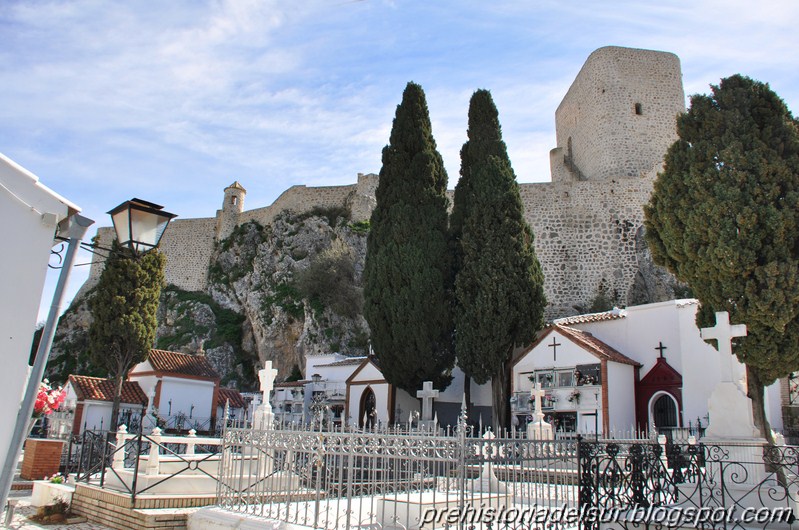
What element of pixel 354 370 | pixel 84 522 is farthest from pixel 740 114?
pixel 354 370

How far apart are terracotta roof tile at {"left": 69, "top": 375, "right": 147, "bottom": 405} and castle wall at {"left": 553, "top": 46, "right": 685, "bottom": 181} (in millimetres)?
28427

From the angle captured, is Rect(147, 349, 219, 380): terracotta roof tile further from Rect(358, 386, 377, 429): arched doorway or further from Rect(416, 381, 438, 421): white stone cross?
Rect(416, 381, 438, 421): white stone cross

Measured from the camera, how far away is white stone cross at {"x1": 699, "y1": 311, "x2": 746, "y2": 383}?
10156 millimetres

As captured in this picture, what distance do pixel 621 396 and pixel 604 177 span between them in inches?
769

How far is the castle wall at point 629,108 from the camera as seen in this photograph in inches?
1480

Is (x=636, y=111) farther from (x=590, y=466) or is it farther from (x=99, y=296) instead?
(x=590, y=466)

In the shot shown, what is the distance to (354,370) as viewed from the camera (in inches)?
1180

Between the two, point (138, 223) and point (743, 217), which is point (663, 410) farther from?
point (138, 223)

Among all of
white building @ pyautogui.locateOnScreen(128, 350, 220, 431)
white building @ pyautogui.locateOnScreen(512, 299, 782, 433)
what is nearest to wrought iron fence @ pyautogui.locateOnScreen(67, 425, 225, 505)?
white building @ pyautogui.locateOnScreen(128, 350, 220, 431)

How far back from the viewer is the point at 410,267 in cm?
2467

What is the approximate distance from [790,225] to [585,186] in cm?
2409

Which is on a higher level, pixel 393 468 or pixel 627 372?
pixel 627 372

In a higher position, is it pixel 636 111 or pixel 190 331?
pixel 636 111

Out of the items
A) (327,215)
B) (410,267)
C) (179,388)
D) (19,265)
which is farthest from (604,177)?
(19,265)
